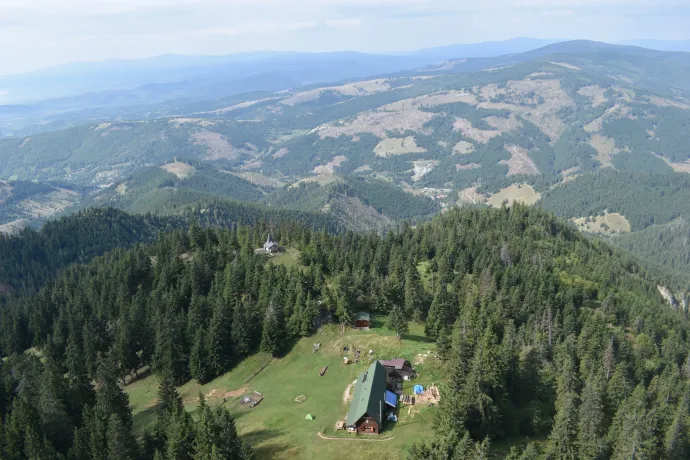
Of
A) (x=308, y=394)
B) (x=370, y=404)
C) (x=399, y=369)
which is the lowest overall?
(x=308, y=394)

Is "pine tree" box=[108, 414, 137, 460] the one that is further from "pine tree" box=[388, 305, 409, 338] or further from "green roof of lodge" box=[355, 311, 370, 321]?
"green roof of lodge" box=[355, 311, 370, 321]

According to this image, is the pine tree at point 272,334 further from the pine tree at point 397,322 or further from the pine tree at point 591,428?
the pine tree at point 591,428

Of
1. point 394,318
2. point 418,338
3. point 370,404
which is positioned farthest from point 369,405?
point 418,338

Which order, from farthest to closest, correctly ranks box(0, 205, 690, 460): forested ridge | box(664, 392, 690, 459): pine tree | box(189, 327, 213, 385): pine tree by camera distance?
box(189, 327, 213, 385): pine tree
box(0, 205, 690, 460): forested ridge
box(664, 392, 690, 459): pine tree

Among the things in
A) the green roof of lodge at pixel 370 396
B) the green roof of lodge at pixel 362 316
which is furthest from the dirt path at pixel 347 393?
the green roof of lodge at pixel 362 316

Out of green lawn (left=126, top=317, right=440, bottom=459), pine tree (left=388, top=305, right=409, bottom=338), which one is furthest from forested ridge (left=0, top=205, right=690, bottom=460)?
green lawn (left=126, top=317, right=440, bottom=459)

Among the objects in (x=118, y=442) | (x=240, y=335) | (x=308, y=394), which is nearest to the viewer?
(x=118, y=442)

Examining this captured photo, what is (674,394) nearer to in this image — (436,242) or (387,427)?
(387,427)

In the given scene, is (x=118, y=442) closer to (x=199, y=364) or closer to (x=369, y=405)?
(x=369, y=405)
